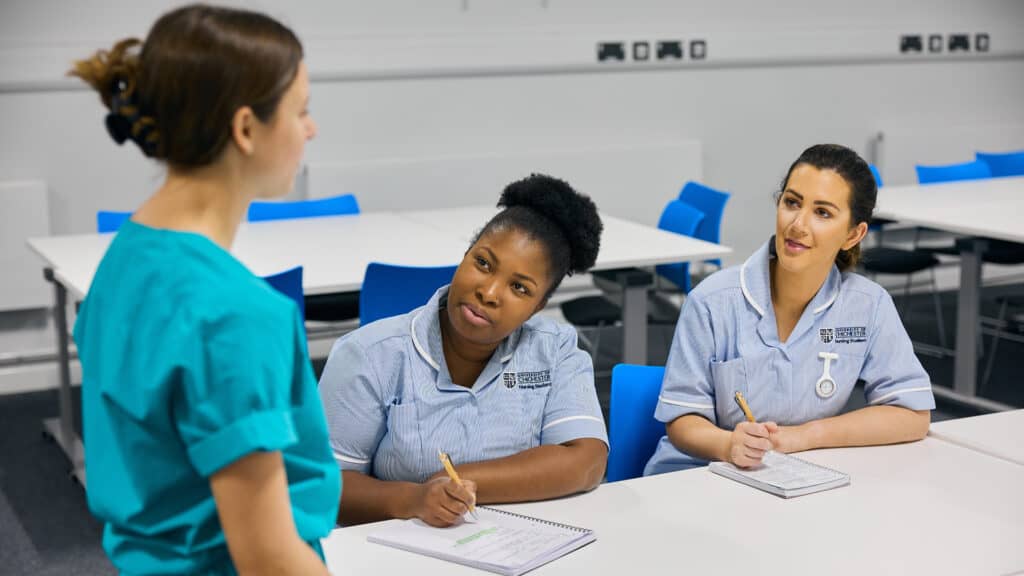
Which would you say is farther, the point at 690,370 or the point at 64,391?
the point at 64,391

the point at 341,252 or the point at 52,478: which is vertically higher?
the point at 341,252

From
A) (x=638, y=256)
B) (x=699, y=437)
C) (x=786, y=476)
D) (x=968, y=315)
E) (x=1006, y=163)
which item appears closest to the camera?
(x=786, y=476)

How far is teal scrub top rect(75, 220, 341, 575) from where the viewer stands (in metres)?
1.02

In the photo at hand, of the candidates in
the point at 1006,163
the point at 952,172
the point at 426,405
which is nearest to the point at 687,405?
the point at 426,405

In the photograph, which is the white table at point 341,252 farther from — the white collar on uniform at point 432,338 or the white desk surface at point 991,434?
the white desk surface at point 991,434

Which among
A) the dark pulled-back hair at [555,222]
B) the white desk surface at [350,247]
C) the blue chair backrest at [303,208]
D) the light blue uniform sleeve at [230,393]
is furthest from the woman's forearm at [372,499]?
the blue chair backrest at [303,208]

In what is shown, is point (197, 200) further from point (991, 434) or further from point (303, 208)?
point (303, 208)

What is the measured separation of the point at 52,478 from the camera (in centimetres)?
405

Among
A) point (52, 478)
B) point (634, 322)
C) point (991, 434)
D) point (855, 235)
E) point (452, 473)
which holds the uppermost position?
point (855, 235)

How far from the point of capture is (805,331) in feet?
7.56

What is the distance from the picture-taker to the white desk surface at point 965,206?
4.22 metres

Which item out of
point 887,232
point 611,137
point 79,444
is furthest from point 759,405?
point 887,232

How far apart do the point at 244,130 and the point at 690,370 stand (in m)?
1.36

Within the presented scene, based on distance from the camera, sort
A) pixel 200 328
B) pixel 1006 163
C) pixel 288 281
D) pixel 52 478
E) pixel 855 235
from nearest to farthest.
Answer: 1. pixel 200 328
2. pixel 855 235
3. pixel 288 281
4. pixel 52 478
5. pixel 1006 163
